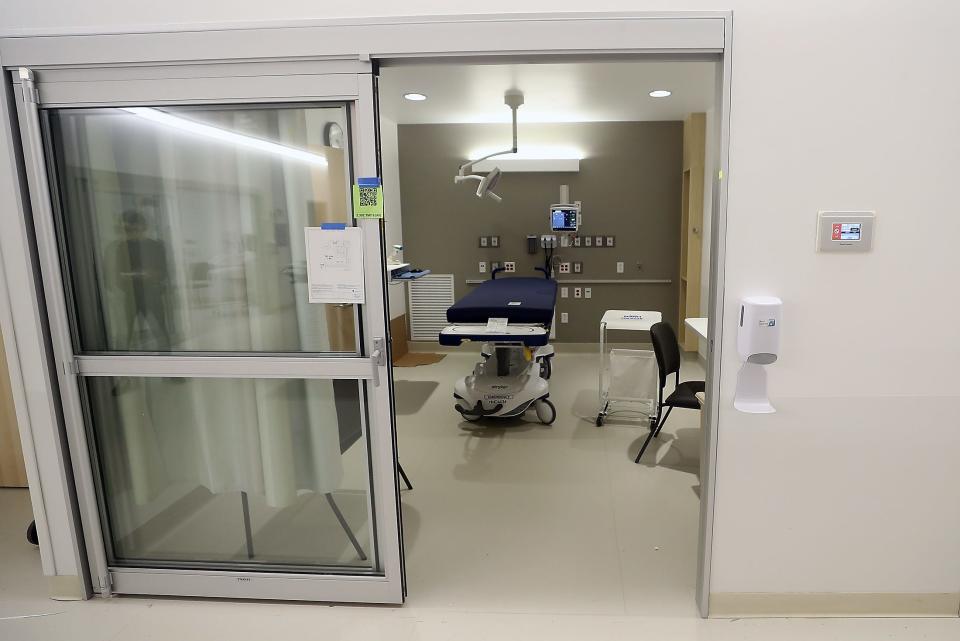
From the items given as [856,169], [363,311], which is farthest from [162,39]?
[856,169]

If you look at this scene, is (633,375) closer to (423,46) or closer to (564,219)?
(564,219)

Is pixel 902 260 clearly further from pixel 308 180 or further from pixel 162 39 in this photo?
pixel 162 39

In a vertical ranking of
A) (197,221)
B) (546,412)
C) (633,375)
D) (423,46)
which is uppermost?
(423,46)

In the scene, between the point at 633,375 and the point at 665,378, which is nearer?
the point at 665,378

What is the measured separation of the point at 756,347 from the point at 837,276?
14.7 inches

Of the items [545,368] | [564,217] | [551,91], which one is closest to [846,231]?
[551,91]

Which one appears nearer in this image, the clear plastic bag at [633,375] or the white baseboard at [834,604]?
the white baseboard at [834,604]

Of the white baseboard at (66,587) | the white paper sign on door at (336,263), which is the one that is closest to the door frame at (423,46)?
the white paper sign on door at (336,263)

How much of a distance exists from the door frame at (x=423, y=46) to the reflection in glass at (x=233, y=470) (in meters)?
0.62

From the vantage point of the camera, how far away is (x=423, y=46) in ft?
6.05

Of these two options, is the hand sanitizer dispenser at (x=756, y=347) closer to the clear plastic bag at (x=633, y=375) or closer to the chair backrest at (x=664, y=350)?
the chair backrest at (x=664, y=350)

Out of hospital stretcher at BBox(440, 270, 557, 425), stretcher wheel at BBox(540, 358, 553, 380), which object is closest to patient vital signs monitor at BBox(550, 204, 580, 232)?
hospital stretcher at BBox(440, 270, 557, 425)

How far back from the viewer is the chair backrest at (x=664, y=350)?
3338 mm

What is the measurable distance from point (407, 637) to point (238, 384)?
1128 millimetres
